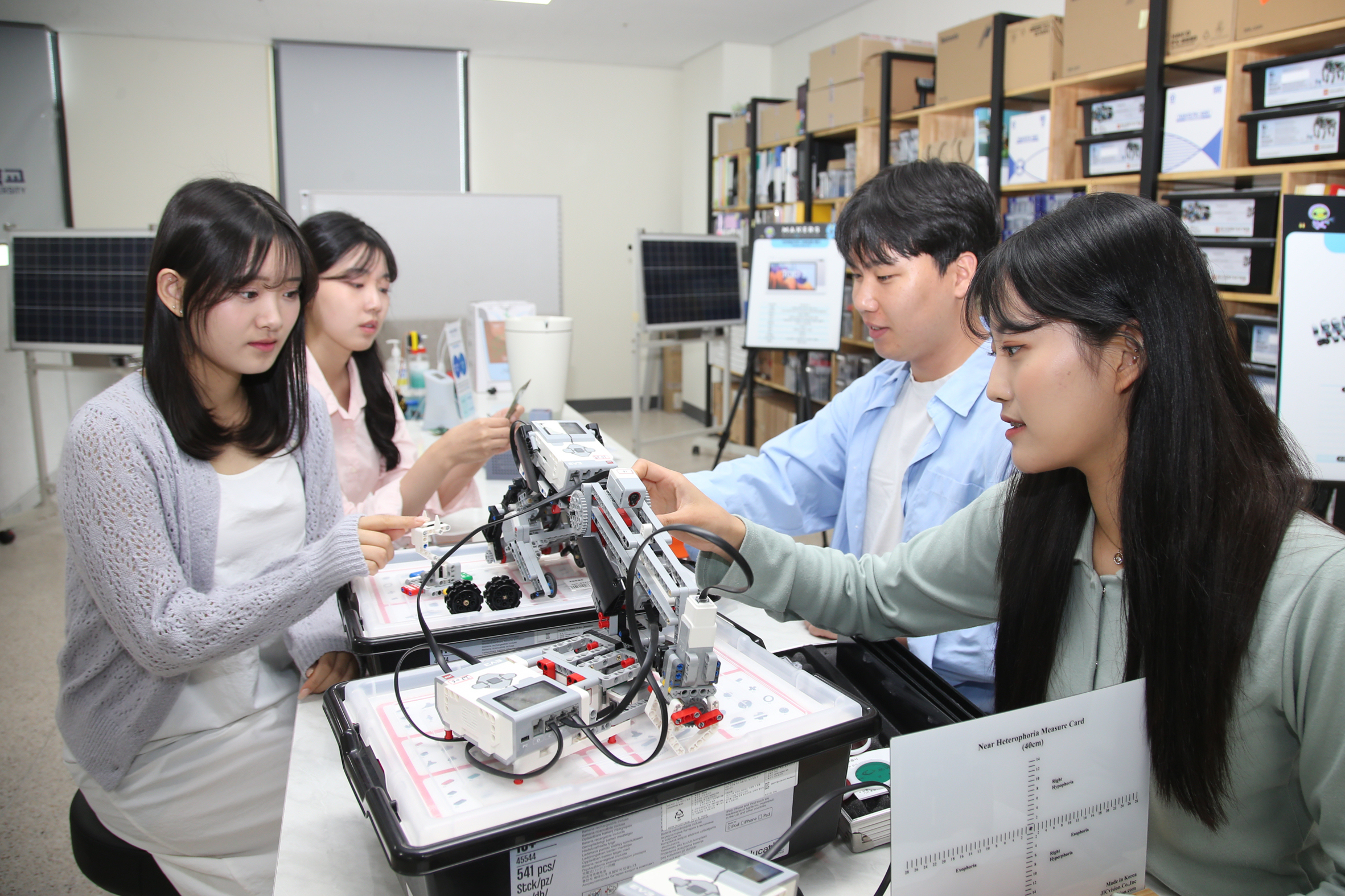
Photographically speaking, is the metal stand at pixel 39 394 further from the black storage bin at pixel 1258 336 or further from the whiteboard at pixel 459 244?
the black storage bin at pixel 1258 336

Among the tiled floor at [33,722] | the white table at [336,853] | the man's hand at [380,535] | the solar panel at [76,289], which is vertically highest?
the solar panel at [76,289]

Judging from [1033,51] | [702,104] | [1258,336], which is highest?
[702,104]

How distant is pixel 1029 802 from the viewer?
0.70m

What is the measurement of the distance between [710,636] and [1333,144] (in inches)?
104

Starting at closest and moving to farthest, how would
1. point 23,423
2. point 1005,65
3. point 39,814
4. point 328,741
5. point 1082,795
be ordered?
point 1082,795 < point 328,741 < point 39,814 < point 1005,65 < point 23,423

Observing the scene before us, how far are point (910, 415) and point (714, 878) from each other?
3.77ft

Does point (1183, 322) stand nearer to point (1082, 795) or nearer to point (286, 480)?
point (1082, 795)

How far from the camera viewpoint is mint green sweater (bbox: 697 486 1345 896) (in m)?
0.74

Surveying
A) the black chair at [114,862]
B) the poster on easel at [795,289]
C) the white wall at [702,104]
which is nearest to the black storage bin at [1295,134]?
the poster on easel at [795,289]

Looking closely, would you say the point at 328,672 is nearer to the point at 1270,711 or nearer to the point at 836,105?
the point at 1270,711

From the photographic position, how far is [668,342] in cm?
470

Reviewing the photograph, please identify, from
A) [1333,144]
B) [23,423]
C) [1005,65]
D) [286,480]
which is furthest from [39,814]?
[1005,65]

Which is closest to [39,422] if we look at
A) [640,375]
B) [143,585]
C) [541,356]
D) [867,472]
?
[640,375]

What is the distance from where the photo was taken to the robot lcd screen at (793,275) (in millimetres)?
4488
